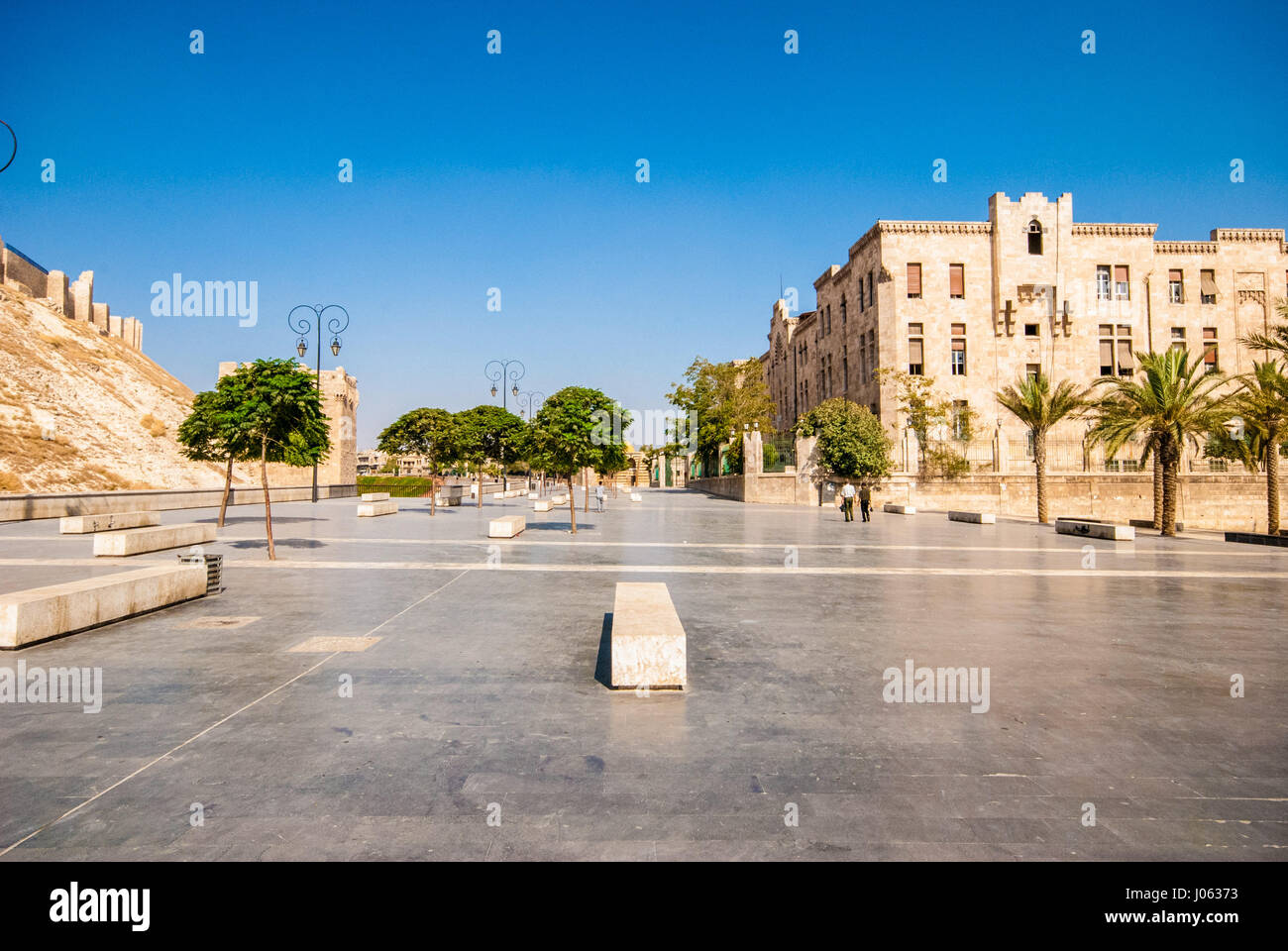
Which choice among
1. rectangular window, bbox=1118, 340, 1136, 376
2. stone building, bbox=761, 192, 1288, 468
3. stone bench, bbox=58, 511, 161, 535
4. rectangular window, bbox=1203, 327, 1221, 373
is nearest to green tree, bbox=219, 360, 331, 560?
stone bench, bbox=58, 511, 161, 535

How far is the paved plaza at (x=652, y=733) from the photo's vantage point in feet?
Answer: 11.3

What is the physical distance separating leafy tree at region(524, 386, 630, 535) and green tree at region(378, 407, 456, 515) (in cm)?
941

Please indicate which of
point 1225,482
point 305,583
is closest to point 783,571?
point 305,583

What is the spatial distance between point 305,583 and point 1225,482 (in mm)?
44686

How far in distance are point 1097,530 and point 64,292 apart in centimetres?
10530

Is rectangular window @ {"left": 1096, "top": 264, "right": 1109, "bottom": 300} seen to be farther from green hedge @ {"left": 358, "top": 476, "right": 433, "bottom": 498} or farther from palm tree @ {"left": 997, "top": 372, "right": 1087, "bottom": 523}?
green hedge @ {"left": 358, "top": 476, "right": 433, "bottom": 498}

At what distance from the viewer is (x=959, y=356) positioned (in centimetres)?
4378

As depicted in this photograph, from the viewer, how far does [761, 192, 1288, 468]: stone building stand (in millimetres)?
43438

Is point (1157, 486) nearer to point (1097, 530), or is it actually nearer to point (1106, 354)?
point (1097, 530)

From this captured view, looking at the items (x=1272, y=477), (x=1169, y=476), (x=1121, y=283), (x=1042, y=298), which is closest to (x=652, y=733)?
(x=1169, y=476)

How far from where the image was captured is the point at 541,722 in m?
5.03

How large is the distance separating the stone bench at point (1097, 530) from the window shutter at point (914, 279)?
23.8 m
